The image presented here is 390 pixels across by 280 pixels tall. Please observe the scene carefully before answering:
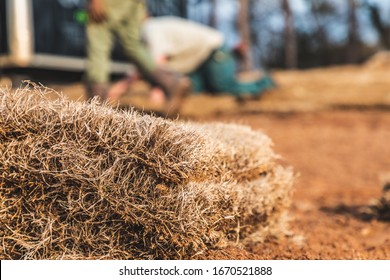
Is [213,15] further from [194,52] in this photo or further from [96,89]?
[96,89]

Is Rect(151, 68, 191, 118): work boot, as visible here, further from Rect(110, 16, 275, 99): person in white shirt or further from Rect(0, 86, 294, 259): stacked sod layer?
Rect(0, 86, 294, 259): stacked sod layer

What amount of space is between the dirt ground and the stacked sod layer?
178mm

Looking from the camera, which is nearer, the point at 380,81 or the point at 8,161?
the point at 8,161

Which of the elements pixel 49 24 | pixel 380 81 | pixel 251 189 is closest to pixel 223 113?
pixel 49 24

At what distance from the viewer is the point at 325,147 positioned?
6.84 m

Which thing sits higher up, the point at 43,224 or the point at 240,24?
the point at 240,24

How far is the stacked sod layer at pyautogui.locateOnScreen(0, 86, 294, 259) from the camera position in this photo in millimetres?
1669

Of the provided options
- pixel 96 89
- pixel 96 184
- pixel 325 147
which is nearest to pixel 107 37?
pixel 96 89

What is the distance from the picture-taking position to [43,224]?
1698 mm

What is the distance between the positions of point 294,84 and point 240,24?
6955mm

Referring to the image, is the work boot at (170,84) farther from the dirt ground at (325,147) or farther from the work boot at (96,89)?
the dirt ground at (325,147)

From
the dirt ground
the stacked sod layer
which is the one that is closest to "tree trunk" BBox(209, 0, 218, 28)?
the dirt ground

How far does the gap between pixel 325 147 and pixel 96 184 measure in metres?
5.52

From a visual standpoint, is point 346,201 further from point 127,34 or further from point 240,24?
point 240,24
